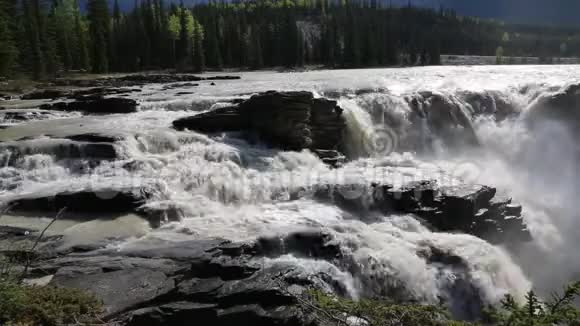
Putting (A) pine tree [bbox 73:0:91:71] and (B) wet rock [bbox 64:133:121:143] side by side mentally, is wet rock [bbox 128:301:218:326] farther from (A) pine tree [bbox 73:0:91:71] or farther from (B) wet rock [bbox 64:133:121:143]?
(A) pine tree [bbox 73:0:91:71]

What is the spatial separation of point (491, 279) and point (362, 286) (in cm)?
378

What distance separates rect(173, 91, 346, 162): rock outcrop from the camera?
69.5 ft

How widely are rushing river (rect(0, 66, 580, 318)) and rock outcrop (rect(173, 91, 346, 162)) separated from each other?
0.86m

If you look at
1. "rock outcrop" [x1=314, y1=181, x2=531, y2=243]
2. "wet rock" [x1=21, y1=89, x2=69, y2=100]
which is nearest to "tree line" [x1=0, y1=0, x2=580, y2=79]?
"wet rock" [x1=21, y1=89, x2=69, y2=100]

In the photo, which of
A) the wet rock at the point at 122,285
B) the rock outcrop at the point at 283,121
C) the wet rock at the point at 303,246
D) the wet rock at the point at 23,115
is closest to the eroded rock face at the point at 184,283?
the wet rock at the point at 122,285

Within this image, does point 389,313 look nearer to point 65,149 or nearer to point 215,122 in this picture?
point 65,149

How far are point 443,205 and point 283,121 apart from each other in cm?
865

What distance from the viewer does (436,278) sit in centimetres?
1188

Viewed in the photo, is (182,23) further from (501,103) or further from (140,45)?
(501,103)

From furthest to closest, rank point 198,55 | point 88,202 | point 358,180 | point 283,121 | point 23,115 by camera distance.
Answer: point 198,55
point 23,115
point 283,121
point 358,180
point 88,202

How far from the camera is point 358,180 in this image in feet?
54.4

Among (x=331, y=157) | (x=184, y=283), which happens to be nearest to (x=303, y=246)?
(x=184, y=283)

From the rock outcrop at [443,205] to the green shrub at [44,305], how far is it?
914cm

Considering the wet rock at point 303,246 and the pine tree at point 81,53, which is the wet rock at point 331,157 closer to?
the wet rock at point 303,246
